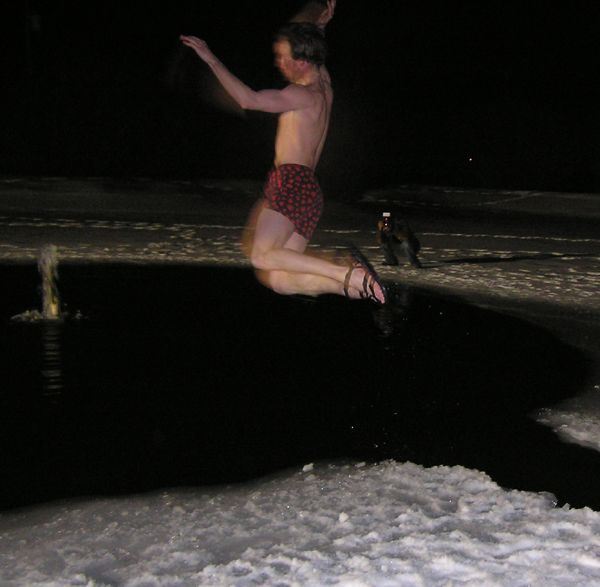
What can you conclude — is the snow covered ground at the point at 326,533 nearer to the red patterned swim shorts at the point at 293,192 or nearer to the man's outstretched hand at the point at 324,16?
the red patterned swim shorts at the point at 293,192

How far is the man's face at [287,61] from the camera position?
6.36 m

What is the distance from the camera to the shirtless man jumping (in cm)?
634

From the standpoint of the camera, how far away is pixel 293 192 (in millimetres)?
6504

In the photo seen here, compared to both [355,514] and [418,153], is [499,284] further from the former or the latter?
[418,153]

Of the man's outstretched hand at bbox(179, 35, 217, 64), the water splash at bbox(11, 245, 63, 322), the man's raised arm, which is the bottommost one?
the water splash at bbox(11, 245, 63, 322)

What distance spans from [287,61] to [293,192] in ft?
2.51

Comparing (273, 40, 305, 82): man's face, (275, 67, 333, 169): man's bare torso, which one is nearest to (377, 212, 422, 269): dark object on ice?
(275, 67, 333, 169): man's bare torso

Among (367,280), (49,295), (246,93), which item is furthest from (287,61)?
(49,295)

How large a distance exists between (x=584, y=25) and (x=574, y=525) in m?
29.2

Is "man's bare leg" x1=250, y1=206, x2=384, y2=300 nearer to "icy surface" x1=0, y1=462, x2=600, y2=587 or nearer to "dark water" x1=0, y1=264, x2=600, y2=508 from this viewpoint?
"dark water" x1=0, y1=264, x2=600, y2=508

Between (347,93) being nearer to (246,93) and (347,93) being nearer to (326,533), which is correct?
(246,93)

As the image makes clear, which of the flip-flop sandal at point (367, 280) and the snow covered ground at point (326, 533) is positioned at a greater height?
the flip-flop sandal at point (367, 280)

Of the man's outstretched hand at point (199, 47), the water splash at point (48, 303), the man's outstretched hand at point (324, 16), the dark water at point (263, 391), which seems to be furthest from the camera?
the water splash at point (48, 303)

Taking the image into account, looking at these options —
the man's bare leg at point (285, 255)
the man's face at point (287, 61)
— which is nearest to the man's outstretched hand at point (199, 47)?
the man's face at point (287, 61)
